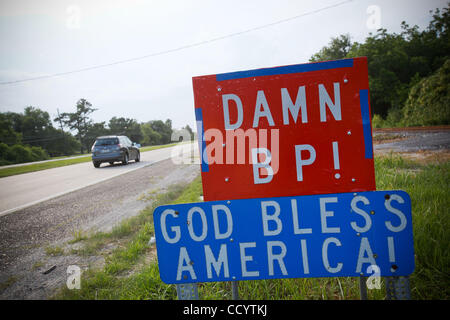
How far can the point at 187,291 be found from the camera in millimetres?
1186

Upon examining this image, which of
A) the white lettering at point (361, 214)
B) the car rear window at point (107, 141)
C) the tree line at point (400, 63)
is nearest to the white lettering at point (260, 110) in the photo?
the white lettering at point (361, 214)

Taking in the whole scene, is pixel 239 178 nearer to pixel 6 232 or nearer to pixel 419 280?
pixel 419 280

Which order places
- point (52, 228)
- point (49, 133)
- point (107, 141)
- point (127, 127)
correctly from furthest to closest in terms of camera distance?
point (127, 127), point (49, 133), point (107, 141), point (52, 228)

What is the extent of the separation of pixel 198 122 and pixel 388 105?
102 ft

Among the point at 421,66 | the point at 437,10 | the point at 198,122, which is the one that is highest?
the point at 437,10

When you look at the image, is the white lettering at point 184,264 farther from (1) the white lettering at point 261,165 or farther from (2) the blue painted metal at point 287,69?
(2) the blue painted metal at point 287,69

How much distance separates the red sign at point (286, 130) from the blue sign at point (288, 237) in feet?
0.26

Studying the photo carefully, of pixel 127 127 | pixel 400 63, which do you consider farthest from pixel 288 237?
pixel 127 127

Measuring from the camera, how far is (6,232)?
3.54 meters

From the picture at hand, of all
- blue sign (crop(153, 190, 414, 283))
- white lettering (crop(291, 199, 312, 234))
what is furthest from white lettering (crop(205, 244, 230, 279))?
white lettering (crop(291, 199, 312, 234))

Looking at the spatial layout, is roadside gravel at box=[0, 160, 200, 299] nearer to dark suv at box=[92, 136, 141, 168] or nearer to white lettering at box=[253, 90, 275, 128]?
white lettering at box=[253, 90, 275, 128]

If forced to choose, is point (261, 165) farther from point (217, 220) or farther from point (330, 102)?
point (330, 102)

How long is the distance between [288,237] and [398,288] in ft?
1.92

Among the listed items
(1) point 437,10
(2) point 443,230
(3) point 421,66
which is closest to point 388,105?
(3) point 421,66
